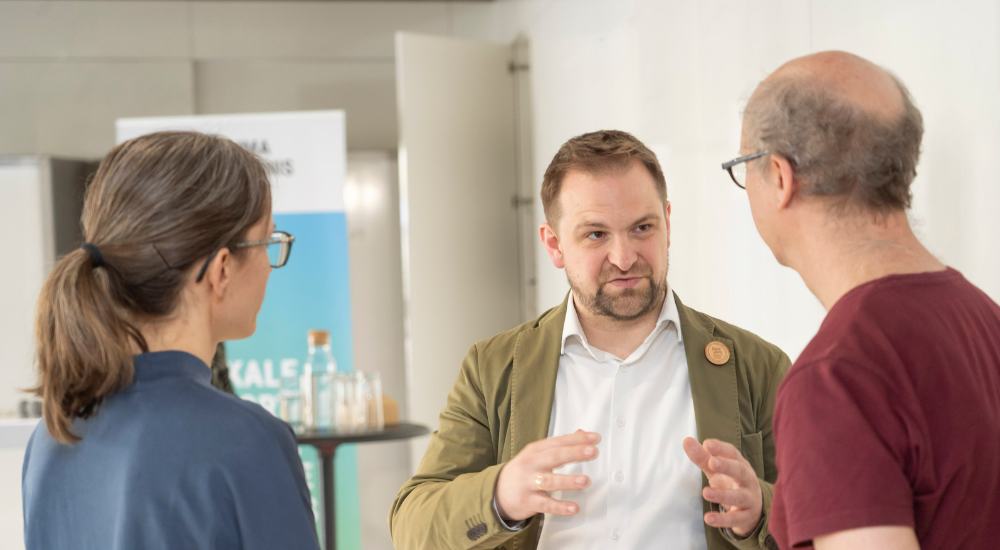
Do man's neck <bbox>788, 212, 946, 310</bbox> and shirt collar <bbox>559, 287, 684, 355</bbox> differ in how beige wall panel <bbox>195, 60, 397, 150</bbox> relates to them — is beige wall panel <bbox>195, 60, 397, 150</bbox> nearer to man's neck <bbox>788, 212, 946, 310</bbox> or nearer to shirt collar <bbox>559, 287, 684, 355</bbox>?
shirt collar <bbox>559, 287, 684, 355</bbox>

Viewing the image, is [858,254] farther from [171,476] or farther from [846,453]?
[171,476]

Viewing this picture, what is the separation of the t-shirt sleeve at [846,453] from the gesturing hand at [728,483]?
403mm

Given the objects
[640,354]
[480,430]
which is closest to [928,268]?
[640,354]

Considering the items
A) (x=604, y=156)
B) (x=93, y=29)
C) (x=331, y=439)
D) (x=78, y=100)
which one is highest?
(x=93, y=29)

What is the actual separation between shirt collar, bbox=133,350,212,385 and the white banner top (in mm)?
4054

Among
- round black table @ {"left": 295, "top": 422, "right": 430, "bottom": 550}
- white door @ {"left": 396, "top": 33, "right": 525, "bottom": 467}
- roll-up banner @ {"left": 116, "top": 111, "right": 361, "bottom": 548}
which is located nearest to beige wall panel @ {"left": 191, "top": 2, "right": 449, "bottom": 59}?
white door @ {"left": 396, "top": 33, "right": 525, "bottom": 467}

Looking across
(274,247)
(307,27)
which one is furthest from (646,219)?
(307,27)

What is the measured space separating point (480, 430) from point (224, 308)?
22.6 inches

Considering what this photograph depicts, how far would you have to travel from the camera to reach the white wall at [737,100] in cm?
188

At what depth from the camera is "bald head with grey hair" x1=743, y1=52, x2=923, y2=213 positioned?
1.22 m

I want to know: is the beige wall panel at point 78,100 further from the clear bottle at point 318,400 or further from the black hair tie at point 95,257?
the black hair tie at point 95,257

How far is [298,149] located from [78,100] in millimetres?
1772

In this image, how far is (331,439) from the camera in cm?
390

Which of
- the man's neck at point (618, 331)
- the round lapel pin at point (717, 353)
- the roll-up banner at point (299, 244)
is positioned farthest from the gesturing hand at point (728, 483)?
the roll-up banner at point (299, 244)
